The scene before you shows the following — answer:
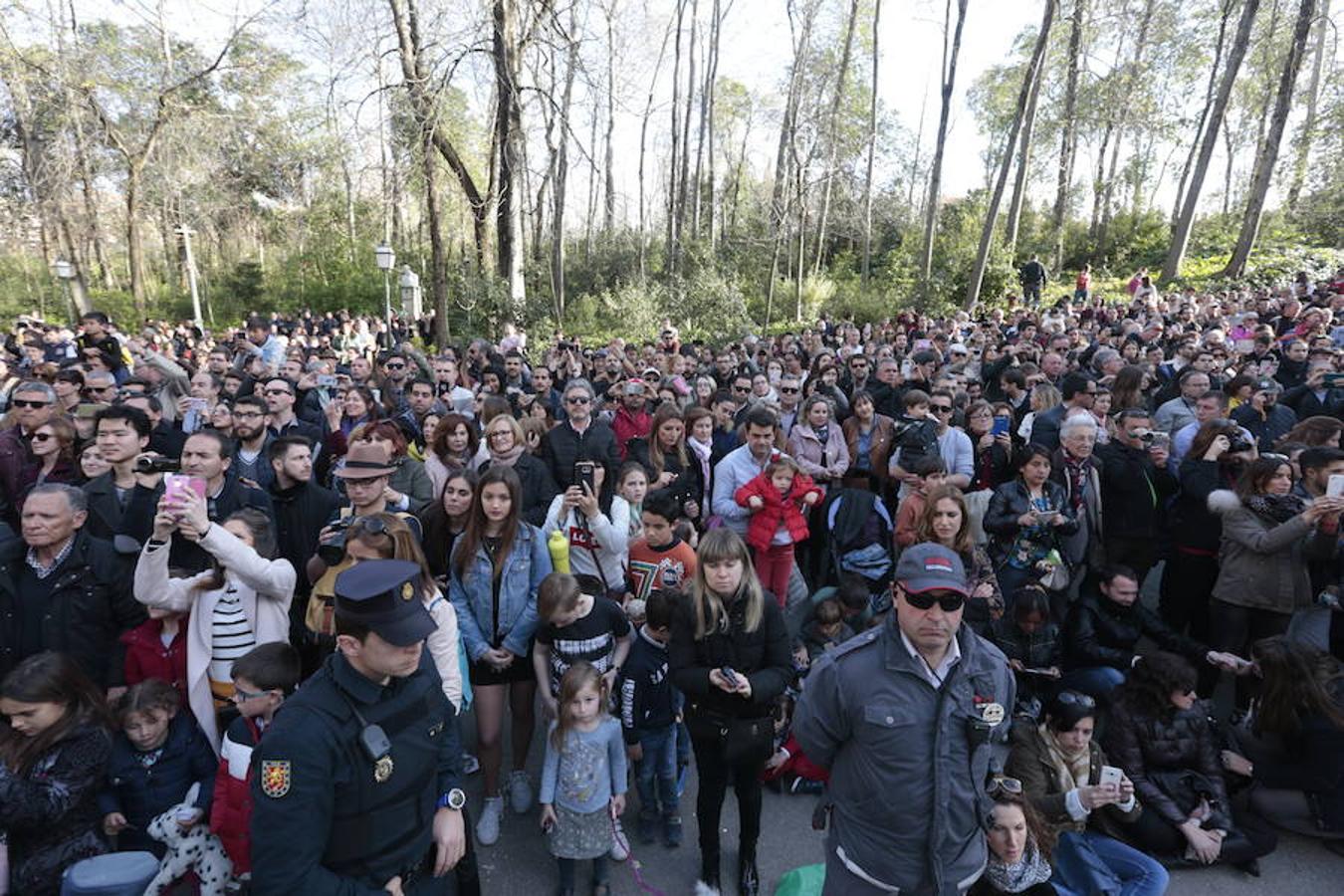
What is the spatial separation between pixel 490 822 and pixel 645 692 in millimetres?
1079

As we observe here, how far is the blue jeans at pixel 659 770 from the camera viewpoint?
3729 mm

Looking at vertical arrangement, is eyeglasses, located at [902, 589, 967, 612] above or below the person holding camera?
above

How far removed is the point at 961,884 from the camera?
7.98 ft

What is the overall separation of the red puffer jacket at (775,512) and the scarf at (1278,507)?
2765 millimetres

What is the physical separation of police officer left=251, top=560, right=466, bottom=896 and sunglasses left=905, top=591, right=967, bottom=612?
152 cm

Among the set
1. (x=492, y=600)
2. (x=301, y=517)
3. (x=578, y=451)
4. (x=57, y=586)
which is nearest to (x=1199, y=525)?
(x=578, y=451)

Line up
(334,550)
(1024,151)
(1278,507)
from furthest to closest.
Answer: (1024,151) → (1278,507) → (334,550)

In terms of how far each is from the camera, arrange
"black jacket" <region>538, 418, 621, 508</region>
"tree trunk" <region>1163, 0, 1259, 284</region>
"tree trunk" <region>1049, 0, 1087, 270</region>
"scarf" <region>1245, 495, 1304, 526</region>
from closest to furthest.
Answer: "scarf" <region>1245, 495, 1304, 526</region>, "black jacket" <region>538, 418, 621, 508</region>, "tree trunk" <region>1163, 0, 1259, 284</region>, "tree trunk" <region>1049, 0, 1087, 270</region>

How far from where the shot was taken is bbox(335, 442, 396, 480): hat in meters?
3.55

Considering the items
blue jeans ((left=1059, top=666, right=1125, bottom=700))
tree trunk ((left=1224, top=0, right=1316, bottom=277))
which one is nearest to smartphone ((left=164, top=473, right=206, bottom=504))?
blue jeans ((left=1059, top=666, right=1125, bottom=700))

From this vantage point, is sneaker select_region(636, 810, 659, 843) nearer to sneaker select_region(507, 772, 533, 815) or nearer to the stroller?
sneaker select_region(507, 772, 533, 815)

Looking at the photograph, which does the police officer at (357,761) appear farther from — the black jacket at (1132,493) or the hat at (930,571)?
the black jacket at (1132,493)

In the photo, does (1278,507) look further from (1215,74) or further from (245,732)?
(1215,74)

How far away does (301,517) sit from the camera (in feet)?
13.8
